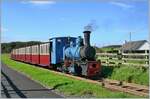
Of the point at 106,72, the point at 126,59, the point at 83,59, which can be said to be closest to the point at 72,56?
the point at 83,59

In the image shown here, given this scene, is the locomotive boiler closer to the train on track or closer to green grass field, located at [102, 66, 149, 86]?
the train on track

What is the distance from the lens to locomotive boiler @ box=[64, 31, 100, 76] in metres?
22.9

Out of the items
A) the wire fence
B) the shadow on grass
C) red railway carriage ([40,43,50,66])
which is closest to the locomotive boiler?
the shadow on grass

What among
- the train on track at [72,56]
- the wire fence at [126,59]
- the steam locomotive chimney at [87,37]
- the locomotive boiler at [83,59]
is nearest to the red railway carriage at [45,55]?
the train on track at [72,56]

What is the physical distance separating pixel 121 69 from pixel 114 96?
31.0 feet

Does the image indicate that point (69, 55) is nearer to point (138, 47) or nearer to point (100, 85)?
point (100, 85)

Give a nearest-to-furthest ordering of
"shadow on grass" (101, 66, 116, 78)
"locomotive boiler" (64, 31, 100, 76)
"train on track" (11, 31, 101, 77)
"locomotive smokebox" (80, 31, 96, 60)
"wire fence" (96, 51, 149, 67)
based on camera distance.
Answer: "wire fence" (96, 51, 149, 67) < "locomotive boiler" (64, 31, 100, 76) < "train on track" (11, 31, 101, 77) < "locomotive smokebox" (80, 31, 96, 60) < "shadow on grass" (101, 66, 116, 78)

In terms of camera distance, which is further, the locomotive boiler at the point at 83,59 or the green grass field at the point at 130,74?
the locomotive boiler at the point at 83,59

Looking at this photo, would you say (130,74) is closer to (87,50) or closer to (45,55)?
(87,50)

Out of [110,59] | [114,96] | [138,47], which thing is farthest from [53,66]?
[138,47]

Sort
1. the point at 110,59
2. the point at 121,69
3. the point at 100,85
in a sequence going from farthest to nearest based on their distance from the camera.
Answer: the point at 110,59
the point at 121,69
the point at 100,85

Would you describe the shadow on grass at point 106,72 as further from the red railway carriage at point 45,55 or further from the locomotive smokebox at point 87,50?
the red railway carriage at point 45,55

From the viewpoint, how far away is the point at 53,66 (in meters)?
32.0

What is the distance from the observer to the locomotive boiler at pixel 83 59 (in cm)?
2286
